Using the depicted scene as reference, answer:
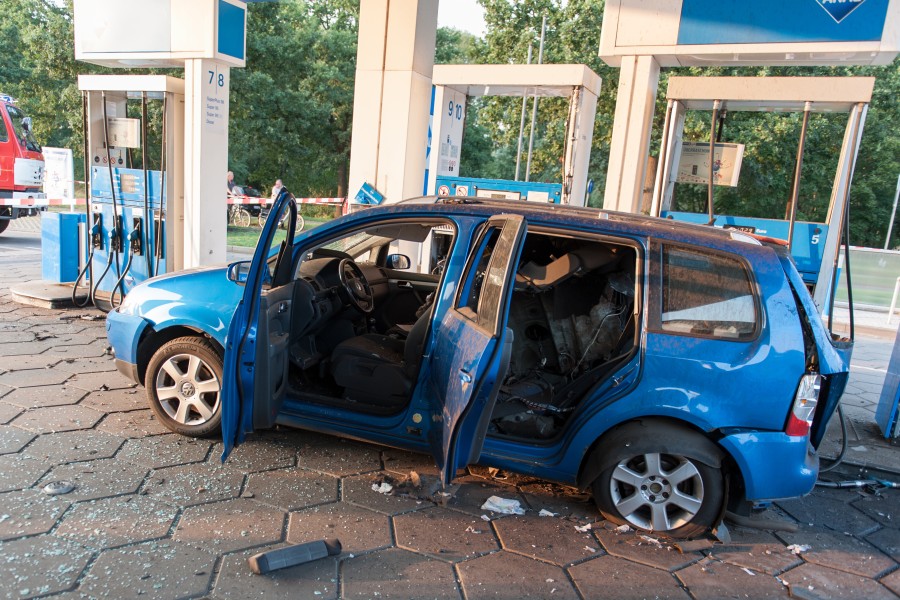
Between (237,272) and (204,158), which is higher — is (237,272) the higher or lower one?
the lower one

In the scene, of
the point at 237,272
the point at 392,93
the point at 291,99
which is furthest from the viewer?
Answer: the point at 291,99

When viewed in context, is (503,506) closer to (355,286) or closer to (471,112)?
(355,286)

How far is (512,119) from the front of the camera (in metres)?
21.5

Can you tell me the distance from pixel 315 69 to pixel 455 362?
27.0 metres

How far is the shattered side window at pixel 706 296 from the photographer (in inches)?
123

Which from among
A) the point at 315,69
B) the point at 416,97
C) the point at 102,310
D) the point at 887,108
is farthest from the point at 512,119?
the point at 102,310

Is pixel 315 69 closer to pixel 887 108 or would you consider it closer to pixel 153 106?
pixel 153 106

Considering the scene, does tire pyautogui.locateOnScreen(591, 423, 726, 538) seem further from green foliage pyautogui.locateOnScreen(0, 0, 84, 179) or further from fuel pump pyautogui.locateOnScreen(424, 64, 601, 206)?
green foliage pyautogui.locateOnScreen(0, 0, 84, 179)

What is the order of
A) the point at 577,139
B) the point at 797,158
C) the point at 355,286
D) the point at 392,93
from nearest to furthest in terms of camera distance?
the point at 355,286 < the point at 797,158 < the point at 577,139 < the point at 392,93

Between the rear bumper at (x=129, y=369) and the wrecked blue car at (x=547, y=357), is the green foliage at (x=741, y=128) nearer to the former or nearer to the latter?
the wrecked blue car at (x=547, y=357)

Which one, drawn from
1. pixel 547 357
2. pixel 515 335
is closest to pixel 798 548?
pixel 547 357

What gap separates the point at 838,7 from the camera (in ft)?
17.9

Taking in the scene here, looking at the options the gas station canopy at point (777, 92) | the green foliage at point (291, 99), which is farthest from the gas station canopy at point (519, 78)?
the green foliage at point (291, 99)

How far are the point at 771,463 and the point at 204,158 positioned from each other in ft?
20.8
